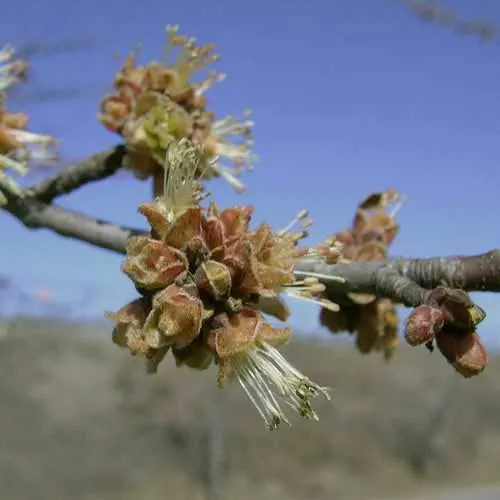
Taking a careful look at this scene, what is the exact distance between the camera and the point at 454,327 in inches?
46.6

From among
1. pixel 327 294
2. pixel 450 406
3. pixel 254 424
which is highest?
pixel 450 406

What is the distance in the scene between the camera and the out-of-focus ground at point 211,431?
49.3 feet

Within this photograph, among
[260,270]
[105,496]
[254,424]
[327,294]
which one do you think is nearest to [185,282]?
[260,270]

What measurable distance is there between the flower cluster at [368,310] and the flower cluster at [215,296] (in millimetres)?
540

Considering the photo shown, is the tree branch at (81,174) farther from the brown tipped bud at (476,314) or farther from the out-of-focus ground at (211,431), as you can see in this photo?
the out-of-focus ground at (211,431)

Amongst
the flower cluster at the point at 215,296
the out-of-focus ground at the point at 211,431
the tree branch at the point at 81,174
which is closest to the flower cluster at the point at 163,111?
the tree branch at the point at 81,174

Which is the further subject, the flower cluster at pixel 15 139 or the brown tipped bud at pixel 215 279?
the flower cluster at pixel 15 139

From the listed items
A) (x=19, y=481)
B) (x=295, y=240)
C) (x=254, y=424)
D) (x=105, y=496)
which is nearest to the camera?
Result: (x=295, y=240)

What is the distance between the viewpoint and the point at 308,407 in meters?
1.26

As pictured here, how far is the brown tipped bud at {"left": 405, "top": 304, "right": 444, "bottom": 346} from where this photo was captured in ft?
3.72

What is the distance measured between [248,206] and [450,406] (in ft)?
66.6

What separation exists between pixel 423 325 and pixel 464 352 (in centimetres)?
8

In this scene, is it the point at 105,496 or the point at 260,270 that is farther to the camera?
the point at 105,496

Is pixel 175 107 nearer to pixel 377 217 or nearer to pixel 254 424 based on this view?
pixel 377 217
